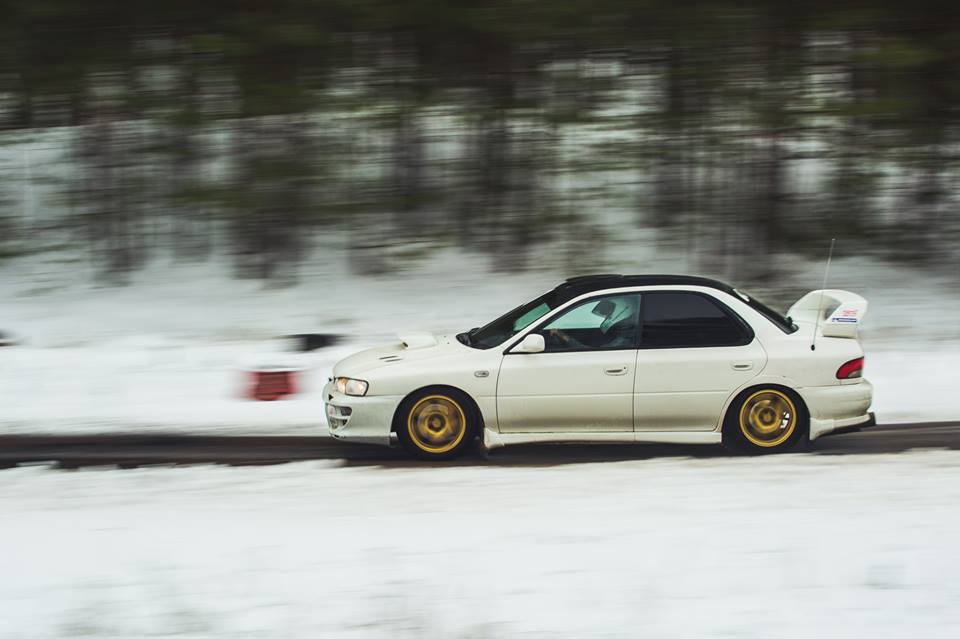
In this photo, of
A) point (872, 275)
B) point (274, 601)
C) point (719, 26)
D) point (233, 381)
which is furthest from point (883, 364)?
point (274, 601)

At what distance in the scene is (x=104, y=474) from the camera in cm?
783

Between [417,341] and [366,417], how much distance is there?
79 cm

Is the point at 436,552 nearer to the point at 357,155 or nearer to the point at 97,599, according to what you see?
the point at 97,599

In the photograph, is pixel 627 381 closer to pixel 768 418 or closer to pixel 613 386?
pixel 613 386

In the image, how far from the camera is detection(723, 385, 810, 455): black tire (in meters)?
8.10

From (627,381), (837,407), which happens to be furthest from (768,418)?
(627,381)

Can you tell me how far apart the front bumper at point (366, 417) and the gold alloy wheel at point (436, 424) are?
0.17 metres

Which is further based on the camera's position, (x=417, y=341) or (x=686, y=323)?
(x=417, y=341)

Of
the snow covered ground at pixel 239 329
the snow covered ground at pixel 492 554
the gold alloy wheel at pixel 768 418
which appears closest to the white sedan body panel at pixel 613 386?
the gold alloy wheel at pixel 768 418

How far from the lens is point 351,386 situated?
808 centimetres

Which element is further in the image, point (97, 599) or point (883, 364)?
point (883, 364)

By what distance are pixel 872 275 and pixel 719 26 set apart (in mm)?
4561

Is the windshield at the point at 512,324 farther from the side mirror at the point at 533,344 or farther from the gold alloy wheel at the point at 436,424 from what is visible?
the gold alloy wheel at the point at 436,424

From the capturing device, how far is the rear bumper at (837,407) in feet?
26.5
